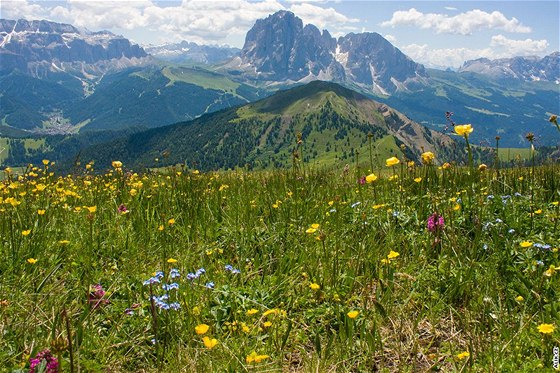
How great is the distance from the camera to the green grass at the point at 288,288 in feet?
9.71

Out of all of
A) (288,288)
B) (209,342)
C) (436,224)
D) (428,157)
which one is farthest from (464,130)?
(209,342)

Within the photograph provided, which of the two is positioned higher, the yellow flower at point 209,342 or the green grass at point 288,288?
the yellow flower at point 209,342

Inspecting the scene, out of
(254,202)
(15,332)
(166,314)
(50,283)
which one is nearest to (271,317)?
(166,314)

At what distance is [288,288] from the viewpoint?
4.07m

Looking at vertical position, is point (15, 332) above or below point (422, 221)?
below

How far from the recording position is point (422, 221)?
17.5 feet

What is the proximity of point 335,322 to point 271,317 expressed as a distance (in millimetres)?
545

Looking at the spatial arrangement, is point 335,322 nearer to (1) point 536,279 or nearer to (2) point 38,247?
(1) point 536,279

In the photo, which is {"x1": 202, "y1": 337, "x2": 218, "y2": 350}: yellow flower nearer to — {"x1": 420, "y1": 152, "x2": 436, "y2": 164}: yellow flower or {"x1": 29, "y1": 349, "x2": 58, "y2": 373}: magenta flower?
{"x1": 29, "y1": 349, "x2": 58, "y2": 373}: magenta flower

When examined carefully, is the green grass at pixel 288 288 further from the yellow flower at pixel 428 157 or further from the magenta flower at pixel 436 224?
the yellow flower at pixel 428 157

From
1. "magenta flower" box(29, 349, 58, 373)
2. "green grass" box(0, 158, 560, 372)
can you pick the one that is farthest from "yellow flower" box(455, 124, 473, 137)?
"magenta flower" box(29, 349, 58, 373)

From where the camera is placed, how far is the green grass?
2.96m

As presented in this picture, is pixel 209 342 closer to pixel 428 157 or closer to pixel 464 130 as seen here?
pixel 464 130

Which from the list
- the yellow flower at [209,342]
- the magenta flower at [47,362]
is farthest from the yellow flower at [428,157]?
the magenta flower at [47,362]
